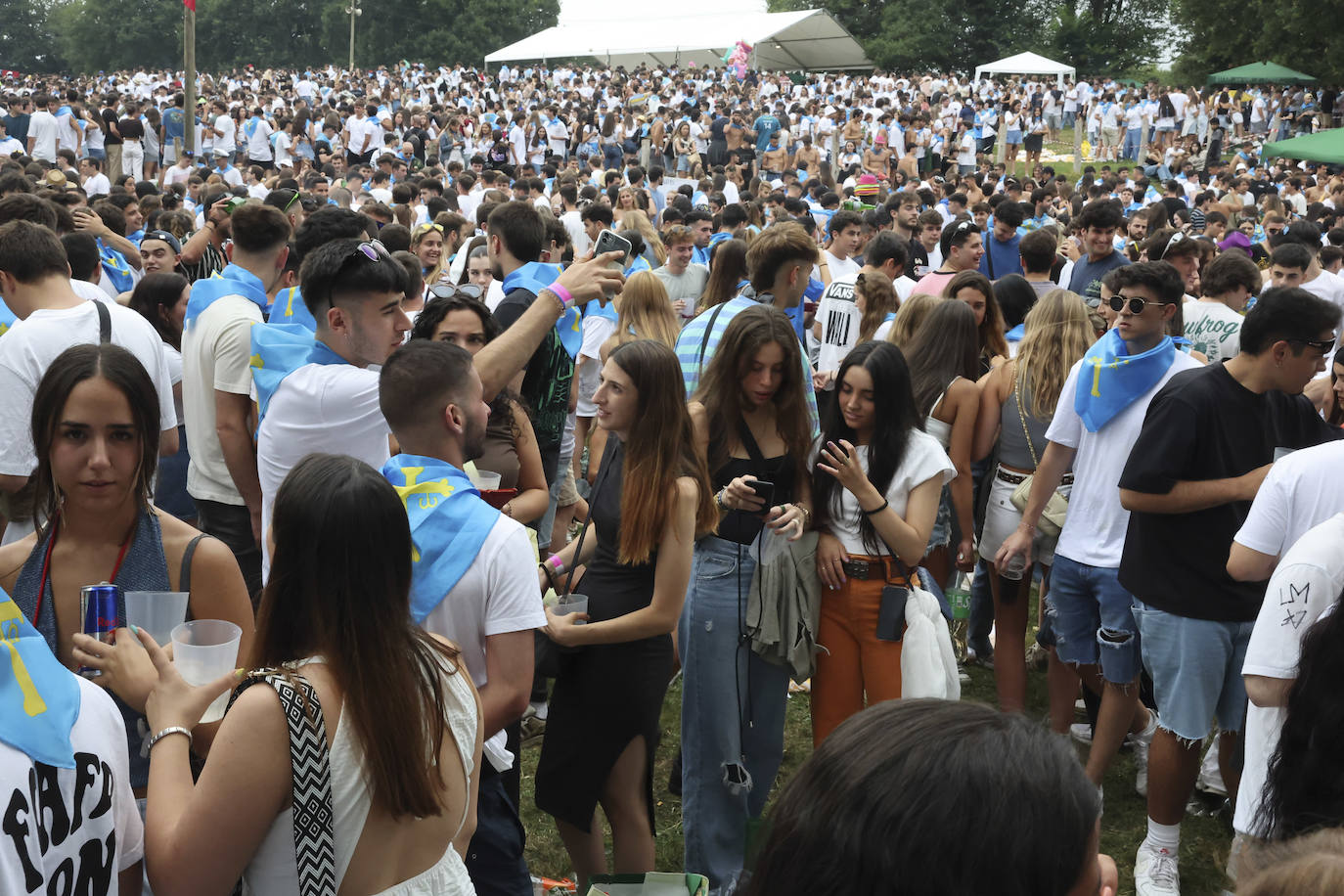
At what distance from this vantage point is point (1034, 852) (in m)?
1.32

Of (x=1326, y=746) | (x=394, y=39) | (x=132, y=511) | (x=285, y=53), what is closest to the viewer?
(x=1326, y=746)

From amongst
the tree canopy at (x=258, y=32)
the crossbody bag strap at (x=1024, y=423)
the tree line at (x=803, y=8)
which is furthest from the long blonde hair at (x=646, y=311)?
the tree canopy at (x=258, y=32)

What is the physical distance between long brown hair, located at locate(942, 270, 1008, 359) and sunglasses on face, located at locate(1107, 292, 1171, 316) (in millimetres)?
1312

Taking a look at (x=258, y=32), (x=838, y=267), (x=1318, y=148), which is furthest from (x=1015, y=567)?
(x=258, y=32)

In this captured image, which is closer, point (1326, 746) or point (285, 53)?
point (1326, 746)

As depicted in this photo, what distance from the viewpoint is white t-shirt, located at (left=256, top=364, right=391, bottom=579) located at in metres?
3.72

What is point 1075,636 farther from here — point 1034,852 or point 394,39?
point 394,39

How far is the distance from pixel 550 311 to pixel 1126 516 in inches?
93.0

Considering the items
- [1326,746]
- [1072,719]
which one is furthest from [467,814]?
[1072,719]

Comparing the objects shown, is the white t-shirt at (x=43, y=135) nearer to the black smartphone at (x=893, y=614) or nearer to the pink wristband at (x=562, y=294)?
the pink wristband at (x=562, y=294)

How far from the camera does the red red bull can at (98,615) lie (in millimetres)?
2361

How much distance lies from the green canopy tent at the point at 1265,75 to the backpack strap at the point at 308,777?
44.9 m

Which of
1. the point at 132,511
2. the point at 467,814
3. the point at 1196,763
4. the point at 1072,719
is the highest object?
the point at 132,511

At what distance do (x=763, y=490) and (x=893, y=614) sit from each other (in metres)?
0.62
